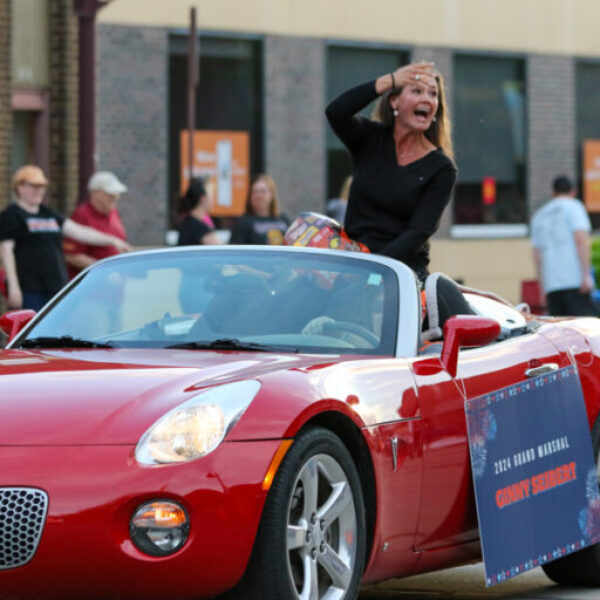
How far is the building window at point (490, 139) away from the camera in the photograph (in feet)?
78.8

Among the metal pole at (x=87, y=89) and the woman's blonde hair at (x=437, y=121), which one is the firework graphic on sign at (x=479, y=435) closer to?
the woman's blonde hair at (x=437, y=121)

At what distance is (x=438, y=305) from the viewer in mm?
6871

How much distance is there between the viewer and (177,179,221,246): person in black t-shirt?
14211 millimetres

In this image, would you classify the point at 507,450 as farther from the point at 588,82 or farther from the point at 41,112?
the point at 588,82

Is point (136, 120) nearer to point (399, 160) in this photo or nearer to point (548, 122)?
point (548, 122)

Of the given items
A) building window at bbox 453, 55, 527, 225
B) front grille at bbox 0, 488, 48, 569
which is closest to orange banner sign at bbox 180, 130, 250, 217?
A: building window at bbox 453, 55, 527, 225

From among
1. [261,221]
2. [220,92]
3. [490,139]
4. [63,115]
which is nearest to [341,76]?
[220,92]

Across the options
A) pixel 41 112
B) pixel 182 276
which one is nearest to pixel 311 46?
pixel 41 112

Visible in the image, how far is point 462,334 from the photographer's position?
616 cm

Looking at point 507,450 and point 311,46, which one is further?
point 311,46

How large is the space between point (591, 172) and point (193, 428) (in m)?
21.5

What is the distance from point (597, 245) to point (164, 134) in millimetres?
5326

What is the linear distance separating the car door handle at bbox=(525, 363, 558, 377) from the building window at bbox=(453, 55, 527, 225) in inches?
660

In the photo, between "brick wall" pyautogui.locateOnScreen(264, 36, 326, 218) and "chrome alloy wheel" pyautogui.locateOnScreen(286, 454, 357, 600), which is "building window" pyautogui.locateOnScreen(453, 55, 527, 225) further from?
"chrome alloy wheel" pyautogui.locateOnScreen(286, 454, 357, 600)
